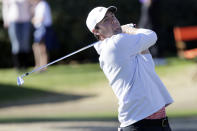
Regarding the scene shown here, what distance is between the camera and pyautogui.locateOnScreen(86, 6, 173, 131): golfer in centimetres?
443

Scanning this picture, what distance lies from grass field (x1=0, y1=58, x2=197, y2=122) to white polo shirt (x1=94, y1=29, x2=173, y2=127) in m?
7.05

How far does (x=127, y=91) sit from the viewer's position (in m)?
4.50

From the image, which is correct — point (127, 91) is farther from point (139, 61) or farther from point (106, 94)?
point (106, 94)

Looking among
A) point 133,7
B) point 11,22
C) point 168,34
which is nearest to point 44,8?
point 11,22

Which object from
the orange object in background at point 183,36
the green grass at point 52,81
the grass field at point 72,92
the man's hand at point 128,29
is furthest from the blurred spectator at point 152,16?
the man's hand at point 128,29

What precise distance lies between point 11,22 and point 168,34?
25.3ft

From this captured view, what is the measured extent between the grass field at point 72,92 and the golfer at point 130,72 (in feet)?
23.1

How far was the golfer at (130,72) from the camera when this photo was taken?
4434mm

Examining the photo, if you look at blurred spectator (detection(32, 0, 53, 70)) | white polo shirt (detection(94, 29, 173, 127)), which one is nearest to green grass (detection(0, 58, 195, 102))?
blurred spectator (detection(32, 0, 53, 70))

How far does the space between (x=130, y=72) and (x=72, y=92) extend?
31.9ft

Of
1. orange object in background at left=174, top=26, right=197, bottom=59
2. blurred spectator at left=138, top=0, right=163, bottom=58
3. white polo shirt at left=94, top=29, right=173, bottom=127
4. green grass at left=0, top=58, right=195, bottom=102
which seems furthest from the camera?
orange object in background at left=174, top=26, right=197, bottom=59

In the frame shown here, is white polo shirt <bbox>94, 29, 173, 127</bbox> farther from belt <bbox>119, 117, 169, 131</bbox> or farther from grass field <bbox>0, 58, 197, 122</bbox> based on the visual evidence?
grass field <bbox>0, 58, 197, 122</bbox>

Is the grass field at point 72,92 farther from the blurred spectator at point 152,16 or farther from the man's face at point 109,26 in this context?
the man's face at point 109,26

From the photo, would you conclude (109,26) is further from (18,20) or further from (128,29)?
(18,20)
